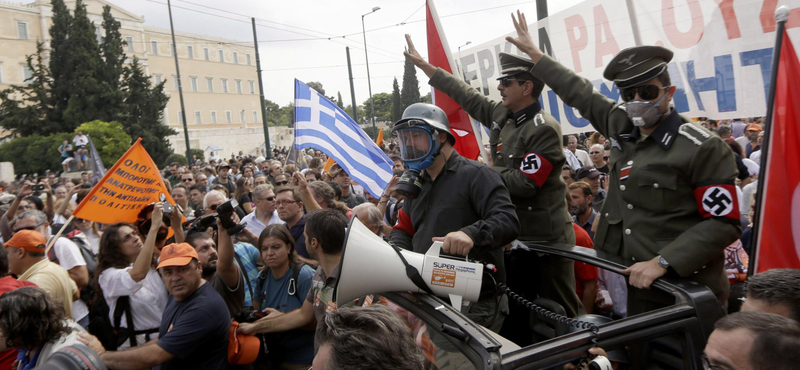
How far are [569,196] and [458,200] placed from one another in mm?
2545

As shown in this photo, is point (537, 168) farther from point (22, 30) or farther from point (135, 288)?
point (22, 30)

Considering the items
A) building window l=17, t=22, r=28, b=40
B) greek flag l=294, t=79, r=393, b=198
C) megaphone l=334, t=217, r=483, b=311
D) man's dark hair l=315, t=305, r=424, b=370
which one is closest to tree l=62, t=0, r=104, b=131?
building window l=17, t=22, r=28, b=40

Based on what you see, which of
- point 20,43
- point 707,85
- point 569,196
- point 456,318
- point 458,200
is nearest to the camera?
point 456,318

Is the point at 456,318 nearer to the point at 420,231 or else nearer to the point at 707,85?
the point at 420,231

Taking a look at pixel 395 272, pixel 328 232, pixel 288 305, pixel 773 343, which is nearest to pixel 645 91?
pixel 773 343

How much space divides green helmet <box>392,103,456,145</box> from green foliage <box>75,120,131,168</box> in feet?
93.8

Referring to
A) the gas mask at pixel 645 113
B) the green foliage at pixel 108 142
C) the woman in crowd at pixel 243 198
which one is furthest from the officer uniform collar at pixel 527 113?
the green foliage at pixel 108 142

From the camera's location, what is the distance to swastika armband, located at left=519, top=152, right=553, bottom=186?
3318 millimetres

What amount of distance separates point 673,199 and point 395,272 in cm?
139

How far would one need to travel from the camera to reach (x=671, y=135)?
8.68 ft

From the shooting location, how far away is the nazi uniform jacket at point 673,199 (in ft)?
7.98

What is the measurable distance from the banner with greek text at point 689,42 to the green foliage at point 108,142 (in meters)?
27.7

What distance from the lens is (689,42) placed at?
3.99 m

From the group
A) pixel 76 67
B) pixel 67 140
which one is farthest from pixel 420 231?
pixel 76 67
